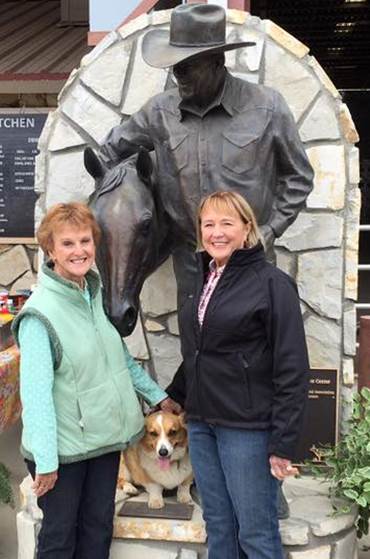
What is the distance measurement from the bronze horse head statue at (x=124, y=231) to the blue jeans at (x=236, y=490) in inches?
19.4

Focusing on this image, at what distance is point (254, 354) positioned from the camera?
2131 millimetres

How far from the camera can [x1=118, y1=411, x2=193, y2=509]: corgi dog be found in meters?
2.60

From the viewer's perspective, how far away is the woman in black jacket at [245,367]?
2080 millimetres

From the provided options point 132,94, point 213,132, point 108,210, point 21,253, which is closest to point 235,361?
point 108,210

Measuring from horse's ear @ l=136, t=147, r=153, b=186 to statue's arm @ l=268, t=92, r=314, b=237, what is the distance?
50 cm

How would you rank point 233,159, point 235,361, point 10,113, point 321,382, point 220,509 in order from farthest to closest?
point 10,113
point 321,382
point 233,159
point 220,509
point 235,361

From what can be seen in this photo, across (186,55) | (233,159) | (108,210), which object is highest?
(186,55)

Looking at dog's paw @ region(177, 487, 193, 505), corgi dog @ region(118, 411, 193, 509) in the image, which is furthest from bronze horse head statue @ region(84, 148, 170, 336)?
dog's paw @ region(177, 487, 193, 505)

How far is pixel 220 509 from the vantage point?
2344 millimetres

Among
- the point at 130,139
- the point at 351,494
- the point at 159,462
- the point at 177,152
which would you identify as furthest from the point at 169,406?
the point at 130,139

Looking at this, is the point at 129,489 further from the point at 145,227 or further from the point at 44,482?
the point at 145,227

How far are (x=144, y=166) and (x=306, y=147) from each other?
1.32 m

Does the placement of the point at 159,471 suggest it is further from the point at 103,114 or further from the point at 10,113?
the point at 10,113

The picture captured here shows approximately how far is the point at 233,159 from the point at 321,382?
56.1 inches
